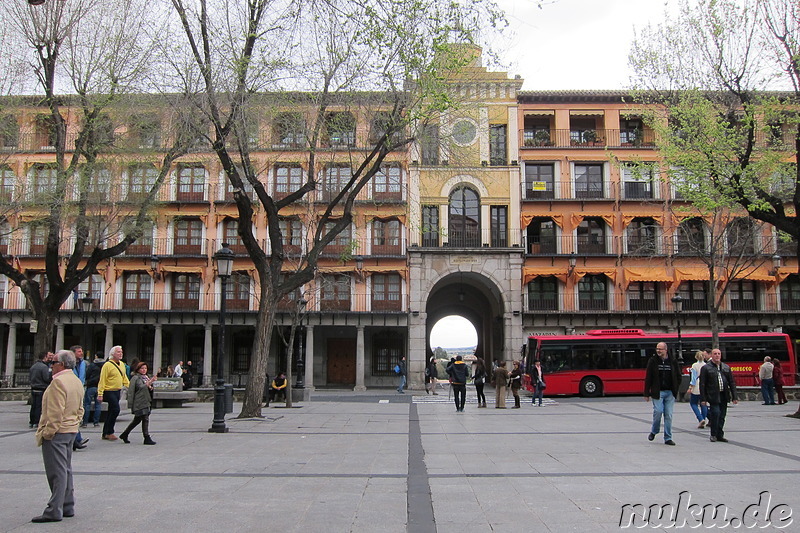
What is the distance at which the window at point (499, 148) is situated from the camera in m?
36.4

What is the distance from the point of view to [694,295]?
120ft

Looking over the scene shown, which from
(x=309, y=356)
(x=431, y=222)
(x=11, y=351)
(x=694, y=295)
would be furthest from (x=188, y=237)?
(x=694, y=295)

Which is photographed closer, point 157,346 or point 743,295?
point 157,346

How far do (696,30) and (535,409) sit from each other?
483 inches

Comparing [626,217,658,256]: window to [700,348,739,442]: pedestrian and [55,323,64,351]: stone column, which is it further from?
[55,323,64,351]: stone column

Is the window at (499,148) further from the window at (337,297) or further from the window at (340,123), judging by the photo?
the window at (340,123)

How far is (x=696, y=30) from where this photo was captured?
1870cm

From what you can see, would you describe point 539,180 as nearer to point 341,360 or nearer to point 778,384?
point 341,360

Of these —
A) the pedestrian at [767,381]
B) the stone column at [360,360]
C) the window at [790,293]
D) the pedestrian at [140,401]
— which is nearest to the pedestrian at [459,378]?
the pedestrian at [767,381]

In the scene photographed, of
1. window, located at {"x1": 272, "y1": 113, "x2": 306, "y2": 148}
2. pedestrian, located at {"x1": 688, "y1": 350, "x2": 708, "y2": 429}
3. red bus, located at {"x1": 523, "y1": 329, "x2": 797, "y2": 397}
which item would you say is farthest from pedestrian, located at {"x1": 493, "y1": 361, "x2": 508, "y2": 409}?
window, located at {"x1": 272, "y1": 113, "x2": 306, "y2": 148}

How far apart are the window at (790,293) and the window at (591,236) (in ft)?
33.8

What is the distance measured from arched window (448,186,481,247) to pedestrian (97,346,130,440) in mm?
25112

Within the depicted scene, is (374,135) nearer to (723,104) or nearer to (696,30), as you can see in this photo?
(696,30)

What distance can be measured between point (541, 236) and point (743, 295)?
1171 cm
